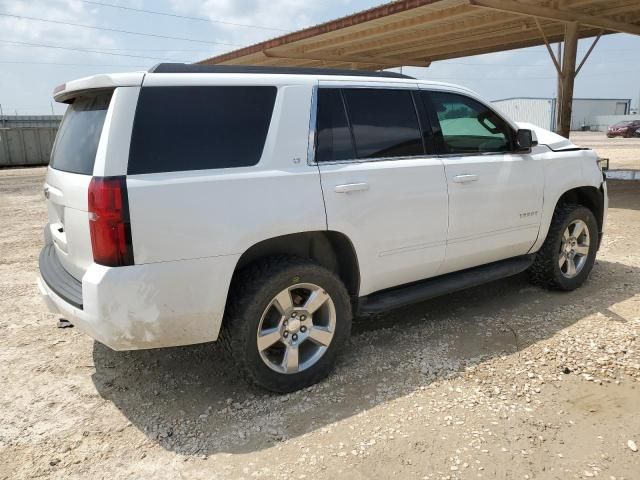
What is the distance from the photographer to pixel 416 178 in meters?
3.58

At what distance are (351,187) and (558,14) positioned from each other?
9.91m

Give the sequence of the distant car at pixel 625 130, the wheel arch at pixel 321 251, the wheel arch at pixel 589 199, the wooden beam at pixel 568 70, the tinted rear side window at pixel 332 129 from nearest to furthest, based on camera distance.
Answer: the wheel arch at pixel 321 251, the tinted rear side window at pixel 332 129, the wheel arch at pixel 589 199, the wooden beam at pixel 568 70, the distant car at pixel 625 130

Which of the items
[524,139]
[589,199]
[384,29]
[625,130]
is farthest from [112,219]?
[625,130]

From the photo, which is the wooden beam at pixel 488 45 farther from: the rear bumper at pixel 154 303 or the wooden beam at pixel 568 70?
the rear bumper at pixel 154 303

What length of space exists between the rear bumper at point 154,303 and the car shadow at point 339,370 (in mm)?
423

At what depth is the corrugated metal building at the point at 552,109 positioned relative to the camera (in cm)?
5422

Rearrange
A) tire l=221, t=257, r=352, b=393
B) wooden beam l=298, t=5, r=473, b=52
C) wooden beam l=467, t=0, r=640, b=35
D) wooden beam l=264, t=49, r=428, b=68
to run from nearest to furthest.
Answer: tire l=221, t=257, r=352, b=393 < wooden beam l=467, t=0, r=640, b=35 < wooden beam l=298, t=5, r=473, b=52 < wooden beam l=264, t=49, r=428, b=68

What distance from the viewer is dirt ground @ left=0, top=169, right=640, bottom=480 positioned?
2.62 metres

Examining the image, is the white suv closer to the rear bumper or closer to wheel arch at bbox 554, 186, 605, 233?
the rear bumper

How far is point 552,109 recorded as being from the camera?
5316 centimetres

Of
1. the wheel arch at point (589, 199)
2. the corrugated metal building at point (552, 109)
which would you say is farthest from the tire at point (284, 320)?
the corrugated metal building at point (552, 109)

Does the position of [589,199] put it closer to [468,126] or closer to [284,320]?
[468,126]

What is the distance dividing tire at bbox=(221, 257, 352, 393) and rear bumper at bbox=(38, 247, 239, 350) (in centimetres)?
15

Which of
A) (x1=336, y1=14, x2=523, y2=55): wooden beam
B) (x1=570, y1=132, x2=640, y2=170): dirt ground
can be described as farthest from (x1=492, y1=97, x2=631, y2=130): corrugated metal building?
(x1=336, y1=14, x2=523, y2=55): wooden beam
